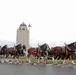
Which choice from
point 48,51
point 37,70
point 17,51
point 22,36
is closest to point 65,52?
point 48,51

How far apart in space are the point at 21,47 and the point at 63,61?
1147 cm

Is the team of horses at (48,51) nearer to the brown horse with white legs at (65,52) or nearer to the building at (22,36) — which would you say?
the brown horse with white legs at (65,52)

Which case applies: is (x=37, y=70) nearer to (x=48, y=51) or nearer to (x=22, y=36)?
(x=48, y=51)

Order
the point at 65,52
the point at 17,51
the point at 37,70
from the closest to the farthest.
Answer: the point at 37,70 → the point at 65,52 → the point at 17,51

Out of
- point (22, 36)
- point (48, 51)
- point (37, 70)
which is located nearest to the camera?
point (37, 70)

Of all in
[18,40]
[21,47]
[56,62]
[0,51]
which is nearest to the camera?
[56,62]

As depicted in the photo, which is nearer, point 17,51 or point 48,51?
point 48,51

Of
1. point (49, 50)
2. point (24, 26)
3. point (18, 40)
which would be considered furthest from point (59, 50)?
point (24, 26)

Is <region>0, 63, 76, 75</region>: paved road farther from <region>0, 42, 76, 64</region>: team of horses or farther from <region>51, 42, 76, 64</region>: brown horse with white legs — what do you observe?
<region>0, 42, 76, 64</region>: team of horses

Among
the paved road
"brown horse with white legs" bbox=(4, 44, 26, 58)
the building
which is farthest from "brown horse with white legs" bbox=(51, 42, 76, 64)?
the building

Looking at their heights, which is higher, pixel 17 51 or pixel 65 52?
pixel 17 51

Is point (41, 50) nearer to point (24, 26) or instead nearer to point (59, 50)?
point (59, 50)

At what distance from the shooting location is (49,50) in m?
32.8

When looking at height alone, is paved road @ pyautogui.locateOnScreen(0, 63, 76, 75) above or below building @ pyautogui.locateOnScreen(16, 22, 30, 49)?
below
